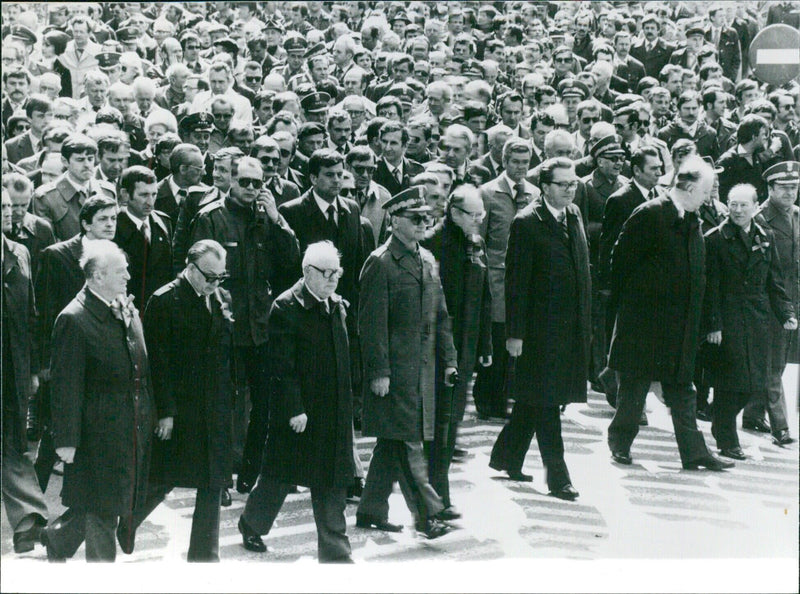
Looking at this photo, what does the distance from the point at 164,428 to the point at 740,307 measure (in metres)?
4.59

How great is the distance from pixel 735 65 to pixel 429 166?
7633 millimetres

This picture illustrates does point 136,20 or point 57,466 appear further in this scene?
point 136,20

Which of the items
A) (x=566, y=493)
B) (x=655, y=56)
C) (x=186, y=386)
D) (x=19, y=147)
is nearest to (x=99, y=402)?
(x=186, y=386)

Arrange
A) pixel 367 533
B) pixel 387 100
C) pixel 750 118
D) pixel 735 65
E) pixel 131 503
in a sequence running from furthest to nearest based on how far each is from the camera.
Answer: pixel 735 65 → pixel 750 118 → pixel 387 100 → pixel 367 533 → pixel 131 503

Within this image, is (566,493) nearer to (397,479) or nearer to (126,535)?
(397,479)

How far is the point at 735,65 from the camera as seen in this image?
1476cm

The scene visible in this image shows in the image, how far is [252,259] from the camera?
8078 millimetres

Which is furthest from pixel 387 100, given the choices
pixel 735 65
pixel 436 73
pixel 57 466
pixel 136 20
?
pixel 735 65

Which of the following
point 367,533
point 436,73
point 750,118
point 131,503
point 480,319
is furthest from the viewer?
point 436,73

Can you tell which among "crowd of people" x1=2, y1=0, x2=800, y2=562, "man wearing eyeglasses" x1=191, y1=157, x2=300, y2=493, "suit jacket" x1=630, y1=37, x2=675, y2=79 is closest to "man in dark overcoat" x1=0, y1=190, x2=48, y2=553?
"crowd of people" x1=2, y1=0, x2=800, y2=562

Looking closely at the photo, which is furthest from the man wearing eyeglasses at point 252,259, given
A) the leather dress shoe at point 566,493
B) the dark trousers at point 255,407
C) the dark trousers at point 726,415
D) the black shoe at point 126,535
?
the dark trousers at point 726,415

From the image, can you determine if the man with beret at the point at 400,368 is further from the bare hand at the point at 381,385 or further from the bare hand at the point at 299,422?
the bare hand at the point at 299,422

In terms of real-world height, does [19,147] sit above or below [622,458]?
above

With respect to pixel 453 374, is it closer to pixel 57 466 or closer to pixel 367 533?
pixel 367 533
